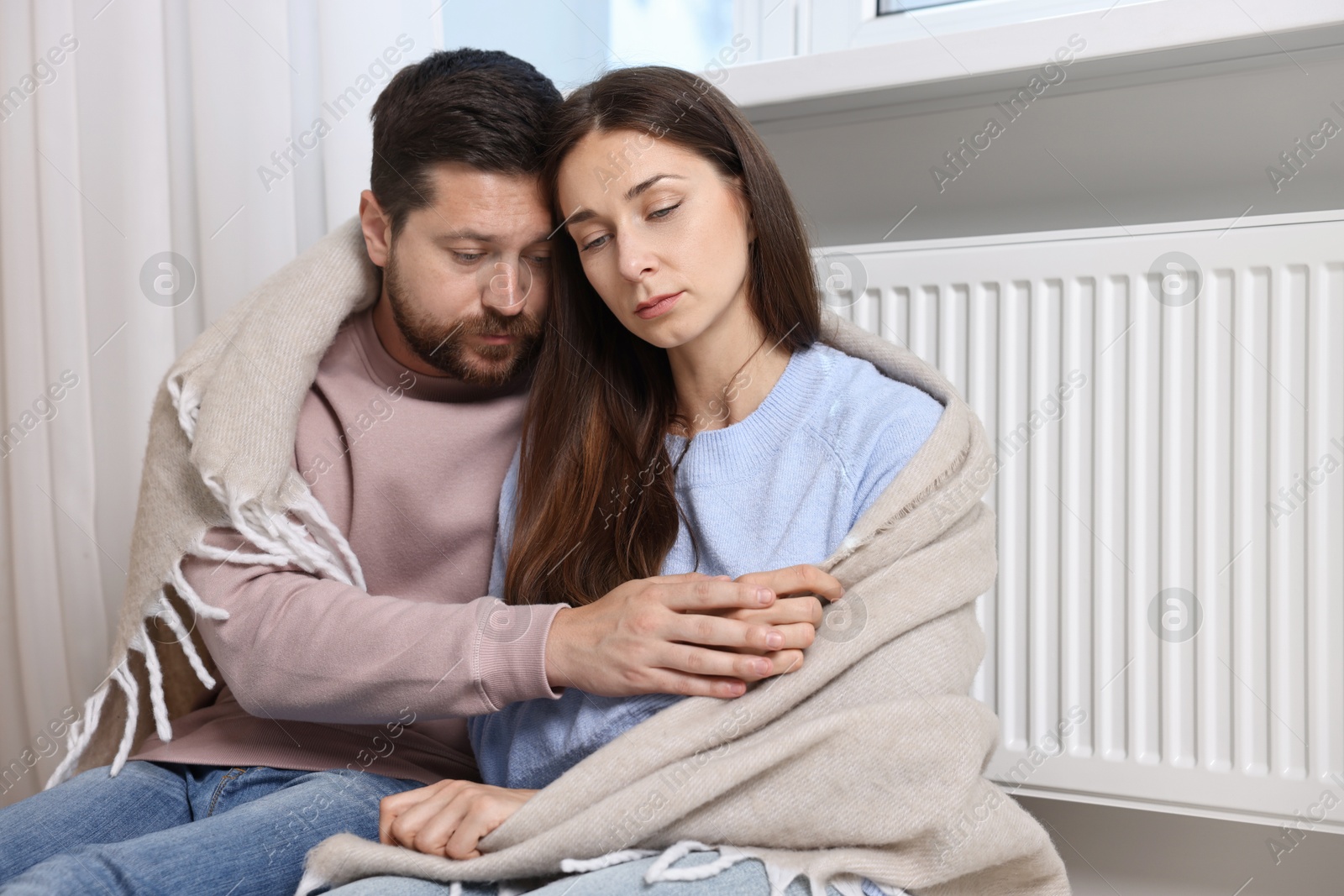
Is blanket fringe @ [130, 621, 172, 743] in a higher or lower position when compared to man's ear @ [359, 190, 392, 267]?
lower

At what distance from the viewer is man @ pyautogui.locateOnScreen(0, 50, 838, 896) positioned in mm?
838

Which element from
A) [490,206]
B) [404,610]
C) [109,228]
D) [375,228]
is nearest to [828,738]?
[404,610]

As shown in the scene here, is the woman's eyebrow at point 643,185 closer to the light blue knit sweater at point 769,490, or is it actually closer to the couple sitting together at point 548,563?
the couple sitting together at point 548,563

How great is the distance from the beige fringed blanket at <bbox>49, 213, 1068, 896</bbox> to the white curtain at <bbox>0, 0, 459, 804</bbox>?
552 millimetres

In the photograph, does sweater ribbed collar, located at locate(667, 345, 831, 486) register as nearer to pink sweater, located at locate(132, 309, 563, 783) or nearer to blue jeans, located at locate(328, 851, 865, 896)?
pink sweater, located at locate(132, 309, 563, 783)

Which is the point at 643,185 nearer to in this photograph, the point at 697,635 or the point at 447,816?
the point at 697,635

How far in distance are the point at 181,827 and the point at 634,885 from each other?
0.45 meters

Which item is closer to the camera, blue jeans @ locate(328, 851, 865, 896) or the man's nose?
blue jeans @ locate(328, 851, 865, 896)

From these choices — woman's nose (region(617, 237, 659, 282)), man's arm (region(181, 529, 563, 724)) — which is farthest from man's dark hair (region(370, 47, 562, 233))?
man's arm (region(181, 529, 563, 724))

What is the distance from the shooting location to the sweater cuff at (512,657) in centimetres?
87

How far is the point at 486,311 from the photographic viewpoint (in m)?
1.10

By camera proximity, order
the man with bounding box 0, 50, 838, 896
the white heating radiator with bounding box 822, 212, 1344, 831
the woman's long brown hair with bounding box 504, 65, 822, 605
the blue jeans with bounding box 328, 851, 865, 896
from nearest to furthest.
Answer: the blue jeans with bounding box 328, 851, 865, 896
the man with bounding box 0, 50, 838, 896
the woman's long brown hair with bounding box 504, 65, 822, 605
the white heating radiator with bounding box 822, 212, 1344, 831

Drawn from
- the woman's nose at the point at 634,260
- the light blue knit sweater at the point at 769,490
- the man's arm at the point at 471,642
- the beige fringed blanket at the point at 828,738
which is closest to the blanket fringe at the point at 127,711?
the beige fringed blanket at the point at 828,738

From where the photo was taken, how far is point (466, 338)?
1106 millimetres
